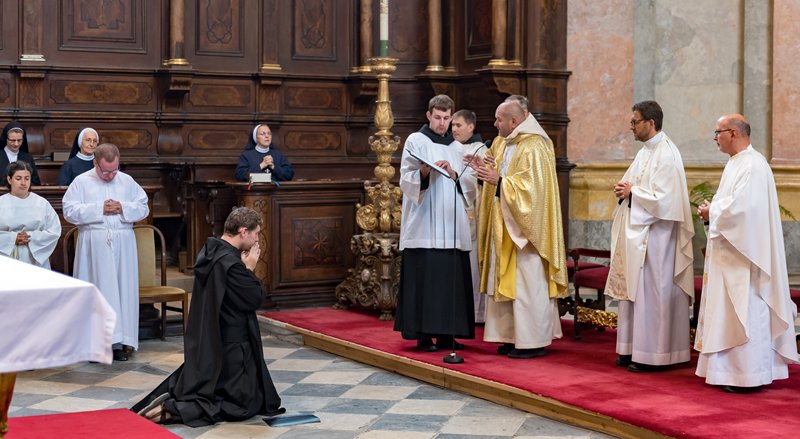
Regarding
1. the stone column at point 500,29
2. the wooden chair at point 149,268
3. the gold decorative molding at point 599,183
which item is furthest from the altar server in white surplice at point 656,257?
the stone column at point 500,29

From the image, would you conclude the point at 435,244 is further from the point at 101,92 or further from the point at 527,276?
the point at 101,92

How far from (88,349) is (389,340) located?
4314 mm

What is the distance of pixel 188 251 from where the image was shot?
11.1 meters

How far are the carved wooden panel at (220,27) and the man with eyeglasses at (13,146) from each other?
2.34m

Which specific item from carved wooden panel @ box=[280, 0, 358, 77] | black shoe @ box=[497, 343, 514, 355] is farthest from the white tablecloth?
carved wooden panel @ box=[280, 0, 358, 77]

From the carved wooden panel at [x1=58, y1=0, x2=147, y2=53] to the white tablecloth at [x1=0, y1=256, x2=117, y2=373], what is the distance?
7.24m

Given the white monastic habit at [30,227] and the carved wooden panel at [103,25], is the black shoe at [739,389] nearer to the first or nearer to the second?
the white monastic habit at [30,227]

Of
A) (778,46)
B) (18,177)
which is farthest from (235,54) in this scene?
(778,46)

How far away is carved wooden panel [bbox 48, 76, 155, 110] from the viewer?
11000 millimetres

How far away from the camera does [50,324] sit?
4059 millimetres

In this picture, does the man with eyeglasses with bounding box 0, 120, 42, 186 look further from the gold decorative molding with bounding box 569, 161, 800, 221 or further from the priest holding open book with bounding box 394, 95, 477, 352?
the gold decorative molding with bounding box 569, 161, 800, 221

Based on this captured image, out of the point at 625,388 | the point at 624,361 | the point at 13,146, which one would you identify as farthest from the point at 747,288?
the point at 13,146

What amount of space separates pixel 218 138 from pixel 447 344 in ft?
14.8

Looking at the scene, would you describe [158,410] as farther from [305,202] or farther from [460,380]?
[305,202]
